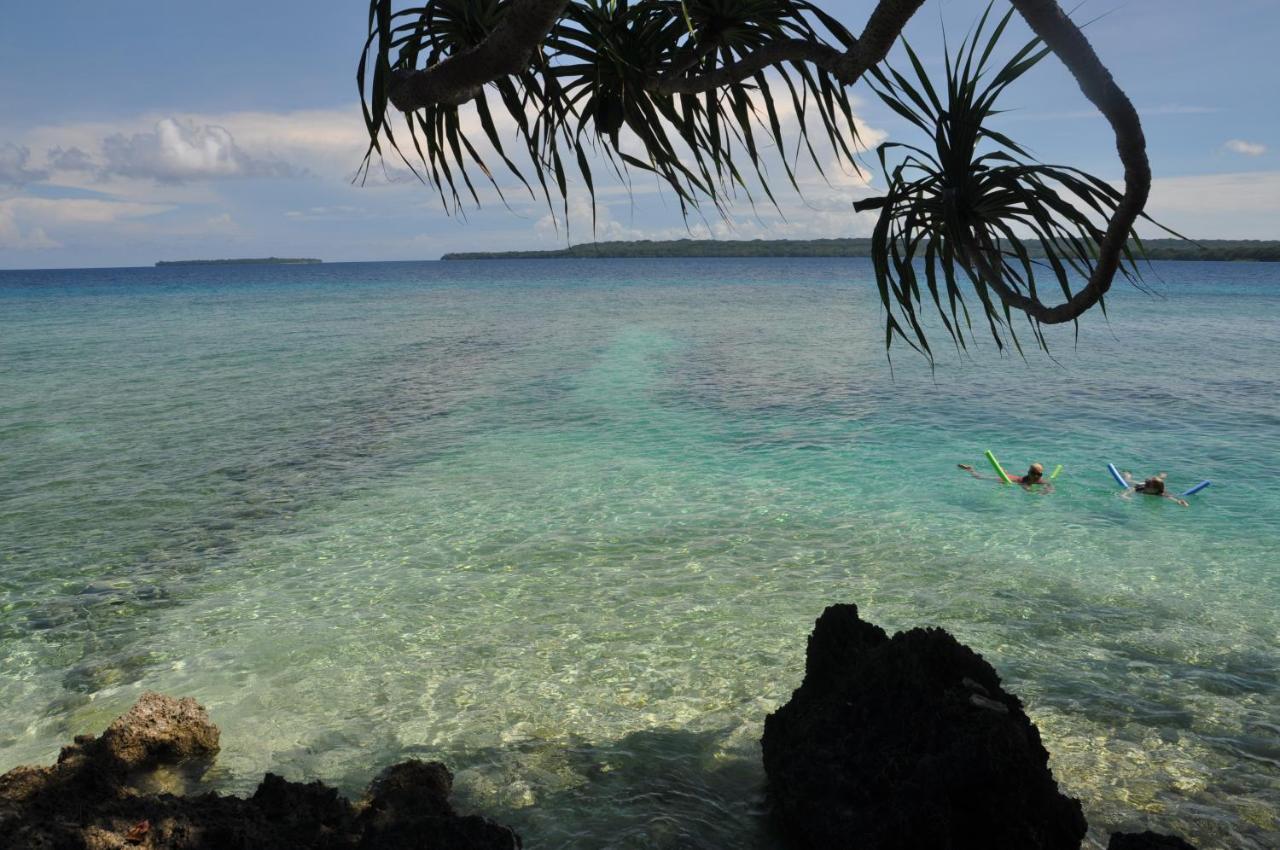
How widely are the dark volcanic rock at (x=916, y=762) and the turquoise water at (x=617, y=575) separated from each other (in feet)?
1.55

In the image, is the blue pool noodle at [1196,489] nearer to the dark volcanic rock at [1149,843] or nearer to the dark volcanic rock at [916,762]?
the dark volcanic rock at [916,762]

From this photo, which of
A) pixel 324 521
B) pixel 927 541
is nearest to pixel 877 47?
pixel 927 541

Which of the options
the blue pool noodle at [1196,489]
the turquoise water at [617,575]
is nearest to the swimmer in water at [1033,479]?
the turquoise water at [617,575]

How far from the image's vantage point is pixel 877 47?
2648 mm

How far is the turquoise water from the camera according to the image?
165 inches

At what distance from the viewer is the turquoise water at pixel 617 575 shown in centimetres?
420

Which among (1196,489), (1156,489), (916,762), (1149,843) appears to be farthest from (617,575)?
(1196,489)

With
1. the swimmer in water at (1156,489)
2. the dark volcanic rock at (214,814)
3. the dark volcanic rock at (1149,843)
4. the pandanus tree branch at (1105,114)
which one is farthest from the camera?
the swimmer in water at (1156,489)

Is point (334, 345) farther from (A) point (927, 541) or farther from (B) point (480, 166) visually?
(B) point (480, 166)

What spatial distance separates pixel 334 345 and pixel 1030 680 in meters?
20.9

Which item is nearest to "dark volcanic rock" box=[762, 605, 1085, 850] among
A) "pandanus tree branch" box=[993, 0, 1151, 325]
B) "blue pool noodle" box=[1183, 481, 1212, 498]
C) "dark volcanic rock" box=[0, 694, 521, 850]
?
"dark volcanic rock" box=[0, 694, 521, 850]

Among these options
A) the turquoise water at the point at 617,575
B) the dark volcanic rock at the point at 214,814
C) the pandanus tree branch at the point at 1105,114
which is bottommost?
the turquoise water at the point at 617,575

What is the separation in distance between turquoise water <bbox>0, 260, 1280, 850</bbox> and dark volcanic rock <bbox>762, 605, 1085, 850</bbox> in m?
0.47

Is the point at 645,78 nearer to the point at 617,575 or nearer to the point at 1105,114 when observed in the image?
the point at 1105,114
